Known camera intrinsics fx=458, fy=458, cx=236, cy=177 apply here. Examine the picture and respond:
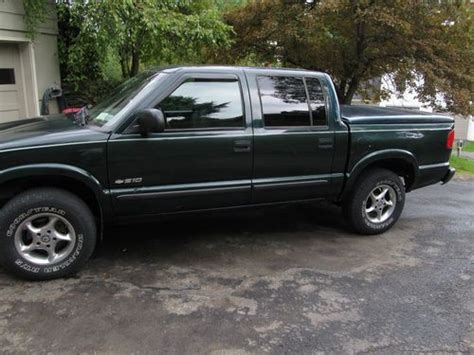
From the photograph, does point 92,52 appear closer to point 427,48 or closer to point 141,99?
point 141,99

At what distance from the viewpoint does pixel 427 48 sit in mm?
8898

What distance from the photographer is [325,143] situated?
473 centimetres

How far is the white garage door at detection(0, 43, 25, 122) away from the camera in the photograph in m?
8.13

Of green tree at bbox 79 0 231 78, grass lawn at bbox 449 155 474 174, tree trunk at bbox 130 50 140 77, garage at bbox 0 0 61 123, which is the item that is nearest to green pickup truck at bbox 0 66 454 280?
green tree at bbox 79 0 231 78

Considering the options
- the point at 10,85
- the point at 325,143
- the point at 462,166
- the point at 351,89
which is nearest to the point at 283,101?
the point at 325,143

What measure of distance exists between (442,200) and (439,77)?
331 cm

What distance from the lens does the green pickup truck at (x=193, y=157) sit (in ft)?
12.1

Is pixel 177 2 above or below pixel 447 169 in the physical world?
above

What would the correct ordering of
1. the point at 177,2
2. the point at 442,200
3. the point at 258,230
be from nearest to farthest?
1. the point at 258,230
2. the point at 442,200
3. the point at 177,2

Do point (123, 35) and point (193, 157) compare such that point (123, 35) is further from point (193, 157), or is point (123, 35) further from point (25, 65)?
point (193, 157)

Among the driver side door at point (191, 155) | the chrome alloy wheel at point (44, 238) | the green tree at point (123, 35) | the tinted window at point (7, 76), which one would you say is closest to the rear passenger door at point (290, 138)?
the driver side door at point (191, 155)

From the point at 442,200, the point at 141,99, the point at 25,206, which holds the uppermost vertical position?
the point at 141,99

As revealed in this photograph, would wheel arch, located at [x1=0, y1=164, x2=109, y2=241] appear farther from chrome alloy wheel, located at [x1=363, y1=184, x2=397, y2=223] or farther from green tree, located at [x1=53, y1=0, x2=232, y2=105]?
green tree, located at [x1=53, y1=0, x2=232, y2=105]

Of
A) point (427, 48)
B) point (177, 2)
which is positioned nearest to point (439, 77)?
point (427, 48)
